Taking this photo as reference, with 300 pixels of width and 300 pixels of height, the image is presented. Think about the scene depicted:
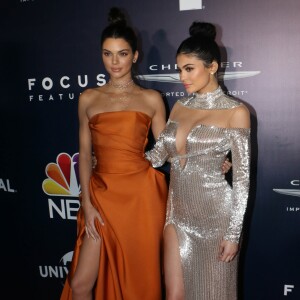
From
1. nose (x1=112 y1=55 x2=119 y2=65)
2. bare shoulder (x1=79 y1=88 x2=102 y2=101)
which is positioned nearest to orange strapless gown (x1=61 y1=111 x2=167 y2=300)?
bare shoulder (x1=79 y1=88 x2=102 y2=101)

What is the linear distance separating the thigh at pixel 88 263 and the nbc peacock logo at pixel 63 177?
0.84 metres

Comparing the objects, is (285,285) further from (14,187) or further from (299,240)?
(14,187)

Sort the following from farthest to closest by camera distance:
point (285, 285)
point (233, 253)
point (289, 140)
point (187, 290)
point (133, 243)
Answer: point (285, 285)
point (289, 140)
point (133, 243)
point (187, 290)
point (233, 253)

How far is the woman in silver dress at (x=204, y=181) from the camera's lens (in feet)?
5.87

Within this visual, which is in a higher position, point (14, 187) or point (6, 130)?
point (6, 130)

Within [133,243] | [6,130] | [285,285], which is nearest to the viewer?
[133,243]

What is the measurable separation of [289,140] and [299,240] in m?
0.70

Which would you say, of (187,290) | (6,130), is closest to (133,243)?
(187,290)

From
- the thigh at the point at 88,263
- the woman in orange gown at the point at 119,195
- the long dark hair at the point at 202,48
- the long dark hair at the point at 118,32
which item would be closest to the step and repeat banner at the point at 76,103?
the long dark hair at the point at 118,32

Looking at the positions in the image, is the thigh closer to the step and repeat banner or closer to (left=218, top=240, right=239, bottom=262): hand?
(left=218, top=240, right=239, bottom=262): hand

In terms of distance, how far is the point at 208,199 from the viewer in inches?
73.7

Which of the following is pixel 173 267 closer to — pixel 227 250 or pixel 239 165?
pixel 227 250

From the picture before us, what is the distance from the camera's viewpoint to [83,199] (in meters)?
2.18

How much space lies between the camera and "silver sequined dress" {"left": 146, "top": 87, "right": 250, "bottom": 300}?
5.84 ft
